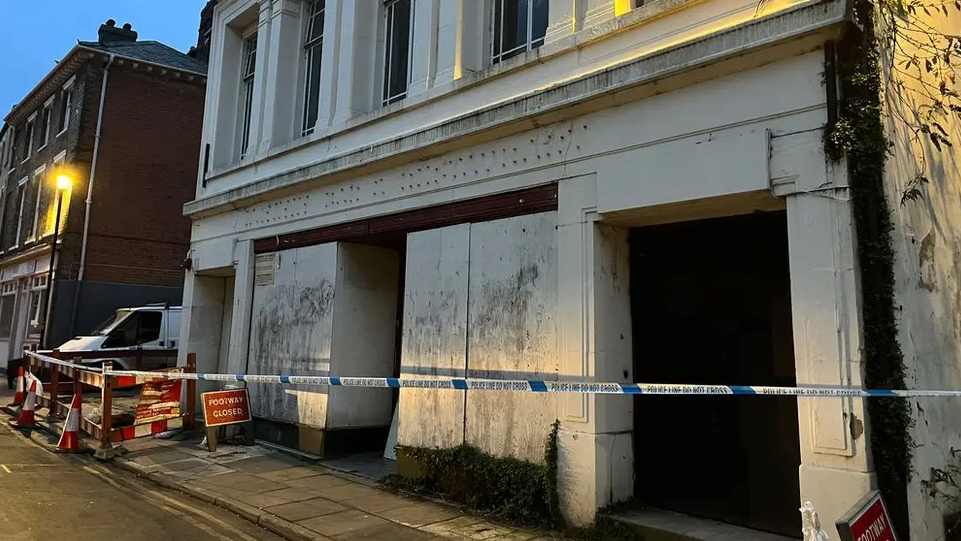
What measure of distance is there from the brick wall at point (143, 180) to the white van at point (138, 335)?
16.3 feet

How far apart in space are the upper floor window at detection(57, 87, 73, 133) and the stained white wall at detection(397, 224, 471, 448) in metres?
21.0

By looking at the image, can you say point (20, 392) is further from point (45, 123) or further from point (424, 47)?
point (45, 123)

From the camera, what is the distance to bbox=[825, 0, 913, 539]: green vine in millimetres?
4645

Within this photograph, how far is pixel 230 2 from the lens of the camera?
44.2ft

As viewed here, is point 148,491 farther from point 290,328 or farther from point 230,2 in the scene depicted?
point 230,2

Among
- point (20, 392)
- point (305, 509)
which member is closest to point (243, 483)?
point (305, 509)

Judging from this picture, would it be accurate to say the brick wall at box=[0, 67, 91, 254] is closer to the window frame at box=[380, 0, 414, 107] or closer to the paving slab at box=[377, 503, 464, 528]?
the window frame at box=[380, 0, 414, 107]

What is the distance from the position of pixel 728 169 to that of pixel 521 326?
2653 millimetres

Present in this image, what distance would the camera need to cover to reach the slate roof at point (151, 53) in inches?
906

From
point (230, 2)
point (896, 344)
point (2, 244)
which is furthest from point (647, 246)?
point (2, 244)

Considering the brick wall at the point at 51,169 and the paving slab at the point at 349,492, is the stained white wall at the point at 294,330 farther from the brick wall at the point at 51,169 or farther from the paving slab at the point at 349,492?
the brick wall at the point at 51,169

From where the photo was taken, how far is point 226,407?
10.1 m

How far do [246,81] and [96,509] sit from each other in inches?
372

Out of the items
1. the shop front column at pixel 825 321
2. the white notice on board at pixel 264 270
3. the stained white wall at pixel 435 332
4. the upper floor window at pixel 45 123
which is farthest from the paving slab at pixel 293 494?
the upper floor window at pixel 45 123
